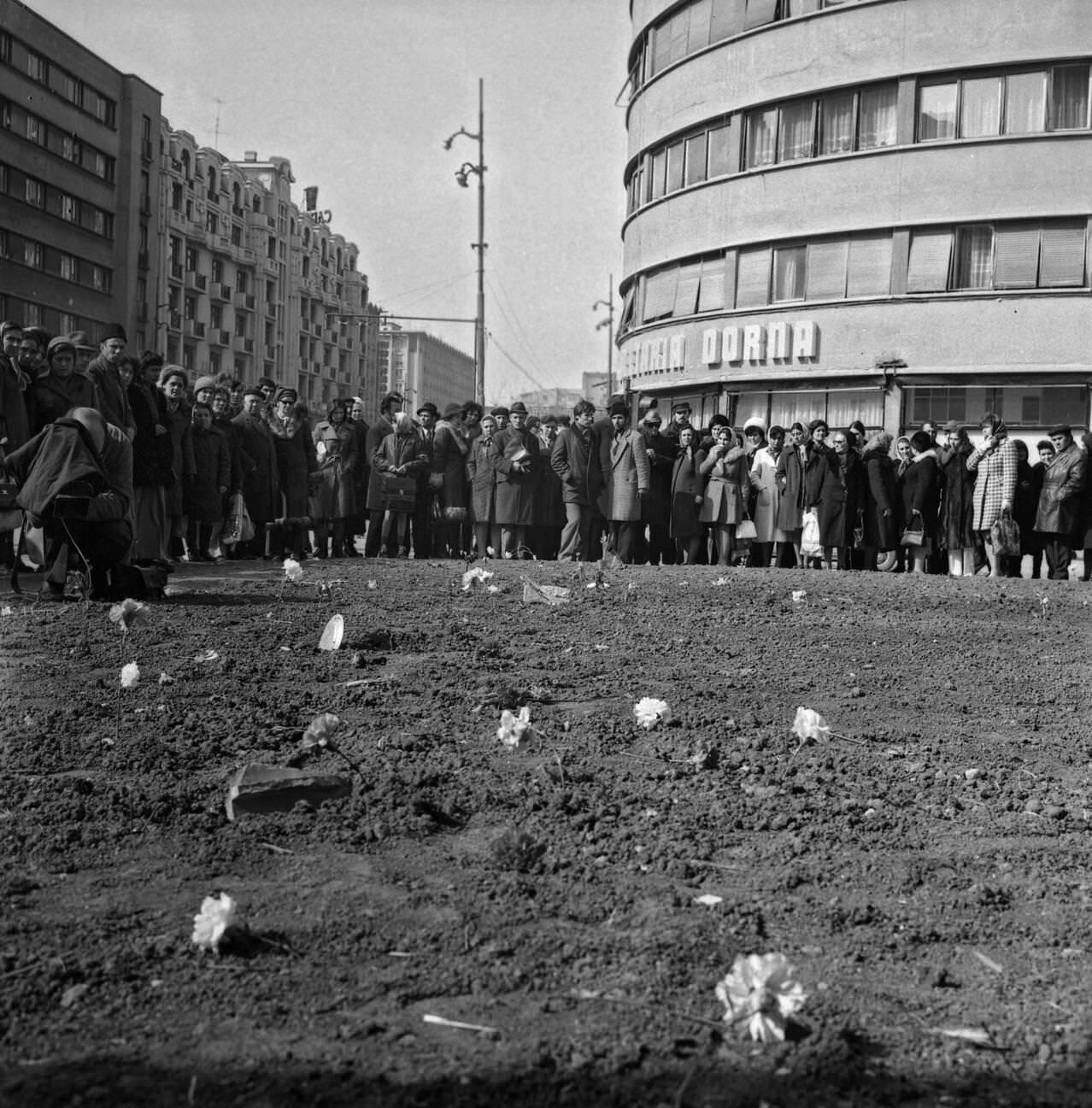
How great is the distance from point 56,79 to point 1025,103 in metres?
48.2

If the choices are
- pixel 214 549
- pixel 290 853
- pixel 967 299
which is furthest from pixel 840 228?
pixel 290 853

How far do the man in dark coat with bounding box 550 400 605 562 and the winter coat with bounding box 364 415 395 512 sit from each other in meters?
1.96

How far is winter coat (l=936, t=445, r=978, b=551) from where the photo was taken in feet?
48.7

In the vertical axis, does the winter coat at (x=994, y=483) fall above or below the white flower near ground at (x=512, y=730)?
above

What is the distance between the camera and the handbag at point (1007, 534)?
14.3m

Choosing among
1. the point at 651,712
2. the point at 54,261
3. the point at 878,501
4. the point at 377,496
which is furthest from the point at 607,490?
the point at 54,261

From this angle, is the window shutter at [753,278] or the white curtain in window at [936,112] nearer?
the white curtain in window at [936,112]

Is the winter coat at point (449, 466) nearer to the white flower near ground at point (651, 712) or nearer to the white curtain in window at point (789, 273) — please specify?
the white flower near ground at point (651, 712)

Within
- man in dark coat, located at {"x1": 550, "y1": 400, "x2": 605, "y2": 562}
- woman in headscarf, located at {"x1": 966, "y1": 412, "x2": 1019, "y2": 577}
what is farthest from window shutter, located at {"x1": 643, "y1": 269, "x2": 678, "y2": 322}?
woman in headscarf, located at {"x1": 966, "y1": 412, "x2": 1019, "y2": 577}

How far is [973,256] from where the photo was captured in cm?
2834

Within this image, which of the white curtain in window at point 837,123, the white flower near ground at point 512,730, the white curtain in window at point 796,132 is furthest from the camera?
the white curtain in window at point 796,132

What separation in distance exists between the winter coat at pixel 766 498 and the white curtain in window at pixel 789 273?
51.2 ft

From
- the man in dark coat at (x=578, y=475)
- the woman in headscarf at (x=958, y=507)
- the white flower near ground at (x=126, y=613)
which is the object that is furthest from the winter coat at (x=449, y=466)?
the white flower near ground at (x=126, y=613)

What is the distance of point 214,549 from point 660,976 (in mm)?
11514
